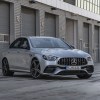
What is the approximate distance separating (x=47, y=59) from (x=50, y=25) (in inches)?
835

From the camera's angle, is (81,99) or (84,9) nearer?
(81,99)

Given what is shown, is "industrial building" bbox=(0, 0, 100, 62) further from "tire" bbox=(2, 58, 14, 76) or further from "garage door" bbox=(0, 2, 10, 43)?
"tire" bbox=(2, 58, 14, 76)

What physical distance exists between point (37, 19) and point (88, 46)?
14.6 metres

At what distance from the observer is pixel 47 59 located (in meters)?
14.9

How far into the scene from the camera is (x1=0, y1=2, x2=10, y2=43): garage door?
90.2ft

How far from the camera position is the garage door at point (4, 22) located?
2748cm

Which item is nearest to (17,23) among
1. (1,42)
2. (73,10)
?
(1,42)

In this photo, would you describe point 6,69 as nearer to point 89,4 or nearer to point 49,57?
point 49,57

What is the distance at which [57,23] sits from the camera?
121 feet

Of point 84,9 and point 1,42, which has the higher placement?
point 84,9

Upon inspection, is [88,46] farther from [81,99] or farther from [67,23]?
[81,99]

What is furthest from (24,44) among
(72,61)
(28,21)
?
(28,21)

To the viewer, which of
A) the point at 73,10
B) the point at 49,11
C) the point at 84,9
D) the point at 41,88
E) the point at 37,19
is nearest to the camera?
the point at 41,88

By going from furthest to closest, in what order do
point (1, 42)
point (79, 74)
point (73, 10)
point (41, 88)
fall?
point (73, 10) < point (1, 42) < point (79, 74) < point (41, 88)
